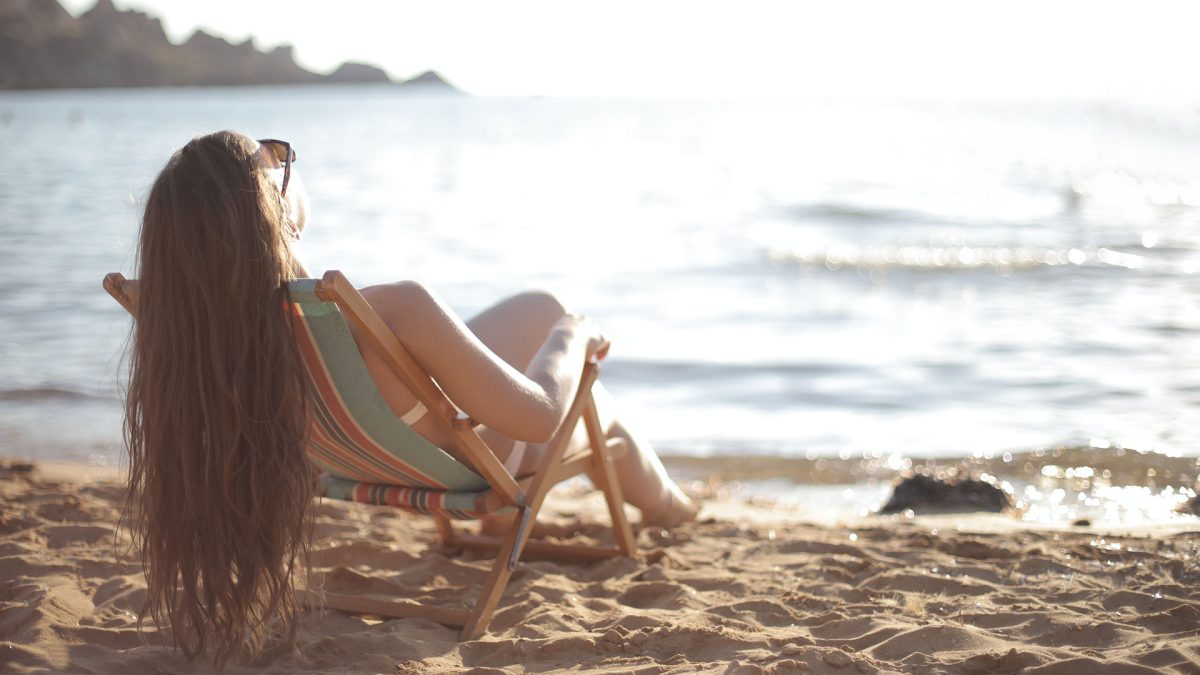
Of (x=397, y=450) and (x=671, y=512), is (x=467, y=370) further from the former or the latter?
(x=671, y=512)

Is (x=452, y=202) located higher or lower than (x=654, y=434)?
higher

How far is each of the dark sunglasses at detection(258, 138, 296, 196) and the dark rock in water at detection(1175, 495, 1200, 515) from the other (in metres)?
3.80

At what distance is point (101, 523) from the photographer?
151 inches

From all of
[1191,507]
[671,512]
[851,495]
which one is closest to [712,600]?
[671,512]

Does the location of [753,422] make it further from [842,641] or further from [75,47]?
[75,47]

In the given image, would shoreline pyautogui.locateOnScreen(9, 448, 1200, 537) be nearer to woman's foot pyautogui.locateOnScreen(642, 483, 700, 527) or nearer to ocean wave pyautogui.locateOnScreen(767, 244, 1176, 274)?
woman's foot pyautogui.locateOnScreen(642, 483, 700, 527)

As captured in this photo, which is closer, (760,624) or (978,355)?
(760,624)

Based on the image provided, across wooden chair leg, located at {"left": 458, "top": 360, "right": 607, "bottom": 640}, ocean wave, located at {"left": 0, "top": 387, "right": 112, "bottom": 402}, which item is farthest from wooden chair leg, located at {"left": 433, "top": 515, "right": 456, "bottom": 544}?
ocean wave, located at {"left": 0, "top": 387, "right": 112, "bottom": 402}

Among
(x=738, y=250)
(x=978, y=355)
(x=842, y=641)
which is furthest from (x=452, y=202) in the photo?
(x=842, y=641)

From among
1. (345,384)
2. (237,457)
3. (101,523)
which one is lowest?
(101,523)

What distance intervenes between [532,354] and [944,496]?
7.45 feet

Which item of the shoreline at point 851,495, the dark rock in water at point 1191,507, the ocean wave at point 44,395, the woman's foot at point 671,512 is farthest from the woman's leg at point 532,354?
the ocean wave at point 44,395

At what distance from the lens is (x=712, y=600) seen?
3.13 metres

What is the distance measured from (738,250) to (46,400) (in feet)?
34.4
